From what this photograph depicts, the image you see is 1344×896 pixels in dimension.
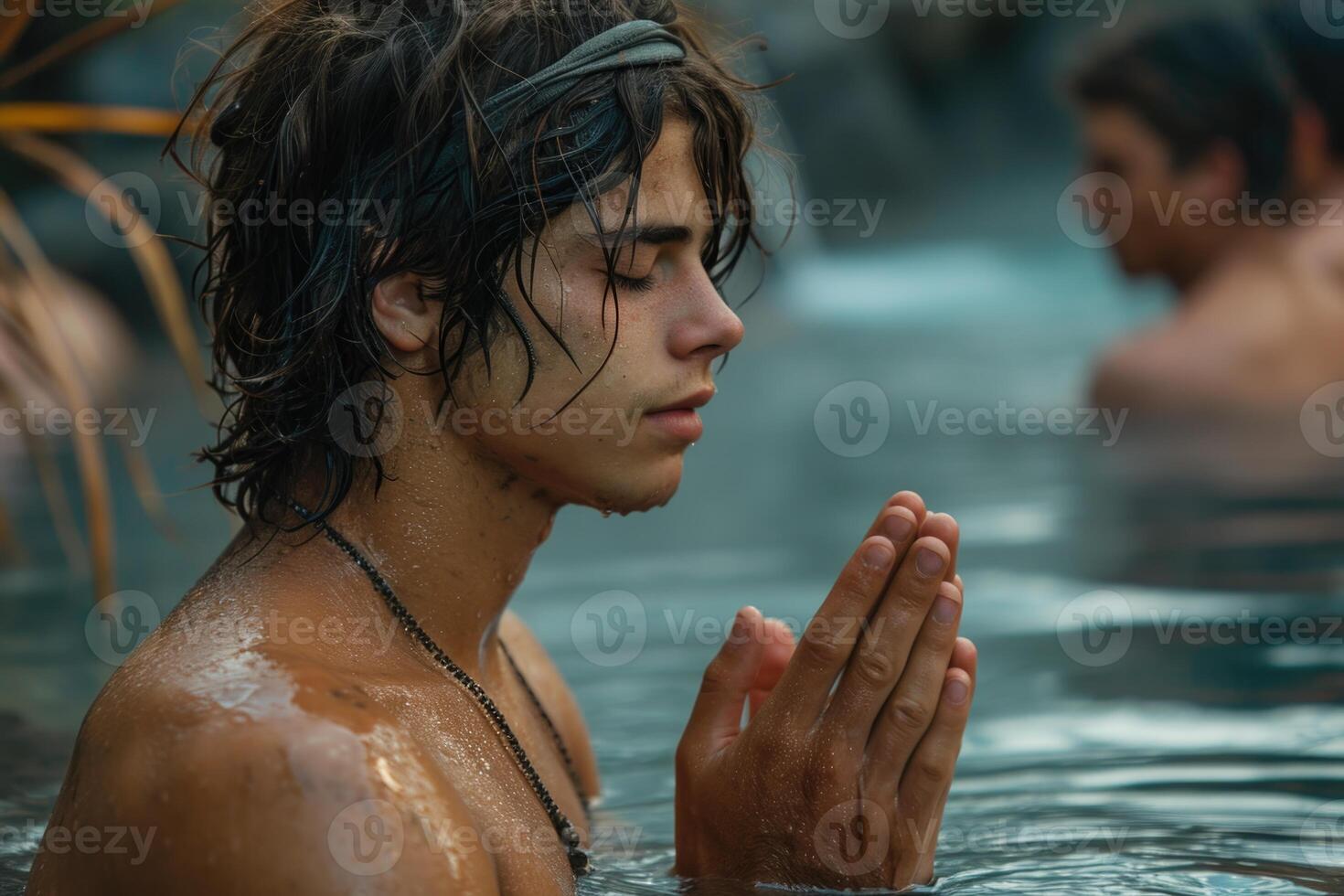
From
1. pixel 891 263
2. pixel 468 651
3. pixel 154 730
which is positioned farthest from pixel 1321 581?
pixel 891 263

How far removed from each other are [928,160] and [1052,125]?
128cm

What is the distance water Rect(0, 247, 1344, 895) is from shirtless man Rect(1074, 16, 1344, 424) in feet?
1.28

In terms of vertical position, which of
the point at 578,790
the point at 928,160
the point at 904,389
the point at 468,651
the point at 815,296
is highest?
the point at 928,160

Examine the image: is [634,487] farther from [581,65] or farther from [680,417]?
[581,65]

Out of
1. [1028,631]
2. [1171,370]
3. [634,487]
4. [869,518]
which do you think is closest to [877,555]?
[634,487]

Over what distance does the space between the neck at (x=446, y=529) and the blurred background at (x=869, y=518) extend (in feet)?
1.57

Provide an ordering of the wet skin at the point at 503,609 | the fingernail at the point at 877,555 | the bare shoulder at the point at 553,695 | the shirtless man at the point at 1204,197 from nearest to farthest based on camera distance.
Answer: the wet skin at the point at 503,609
the fingernail at the point at 877,555
the bare shoulder at the point at 553,695
the shirtless man at the point at 1204,197

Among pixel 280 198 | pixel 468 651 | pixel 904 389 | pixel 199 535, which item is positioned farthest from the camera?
pixel 904 389

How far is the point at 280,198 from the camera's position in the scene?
7.54ft

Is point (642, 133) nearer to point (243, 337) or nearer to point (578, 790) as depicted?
point (243, 337)

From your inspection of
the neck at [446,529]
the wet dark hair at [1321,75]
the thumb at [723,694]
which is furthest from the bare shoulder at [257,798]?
the wet dark hair at [1321,75]

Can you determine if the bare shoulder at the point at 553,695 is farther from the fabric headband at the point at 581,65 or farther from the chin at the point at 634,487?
the fabric headband at the point at 581,65

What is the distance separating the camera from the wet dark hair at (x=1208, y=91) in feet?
23.9

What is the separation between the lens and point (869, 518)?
6.42m
